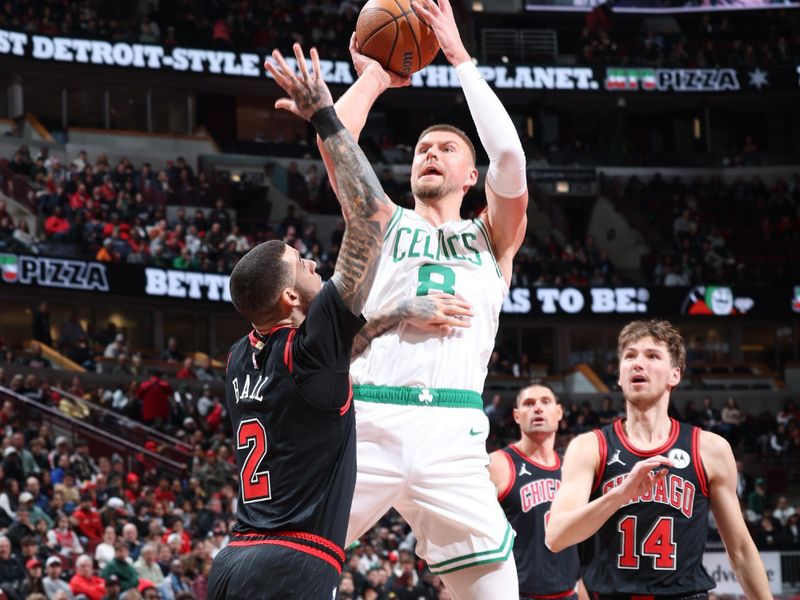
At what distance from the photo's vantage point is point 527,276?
32125 millimetres

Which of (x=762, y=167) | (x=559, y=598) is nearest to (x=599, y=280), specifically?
(x=762, y=167)

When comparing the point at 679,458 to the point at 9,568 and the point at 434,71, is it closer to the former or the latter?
the point at 9,568

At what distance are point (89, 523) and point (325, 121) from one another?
11442 mm

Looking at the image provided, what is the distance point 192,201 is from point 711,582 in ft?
84.0

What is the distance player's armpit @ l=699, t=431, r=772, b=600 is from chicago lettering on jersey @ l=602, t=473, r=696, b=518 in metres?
0.12

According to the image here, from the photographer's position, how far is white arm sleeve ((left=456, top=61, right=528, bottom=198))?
224 inches


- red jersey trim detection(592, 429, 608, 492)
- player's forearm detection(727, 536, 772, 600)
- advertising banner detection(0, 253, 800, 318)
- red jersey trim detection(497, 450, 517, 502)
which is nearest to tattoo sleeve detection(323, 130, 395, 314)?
red jersey trim detection(592, 429, 608, 492)

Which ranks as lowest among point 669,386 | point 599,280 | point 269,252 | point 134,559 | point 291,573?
point 134,559

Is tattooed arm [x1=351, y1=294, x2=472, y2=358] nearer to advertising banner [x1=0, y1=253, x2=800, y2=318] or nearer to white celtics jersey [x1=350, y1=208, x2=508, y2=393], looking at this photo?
white celtics jersey [x1=350, y1=208, x2=508, y2=393]

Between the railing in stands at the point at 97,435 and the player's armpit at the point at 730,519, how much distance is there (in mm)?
15302

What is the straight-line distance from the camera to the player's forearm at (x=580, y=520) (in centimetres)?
561

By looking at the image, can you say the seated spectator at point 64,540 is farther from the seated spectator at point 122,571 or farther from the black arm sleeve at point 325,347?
the black arm sleeve at point 325,347

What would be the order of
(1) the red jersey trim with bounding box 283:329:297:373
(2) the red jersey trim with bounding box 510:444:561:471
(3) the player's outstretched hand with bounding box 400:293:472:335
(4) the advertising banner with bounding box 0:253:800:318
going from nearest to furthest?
(1) the red jersey trim with bounding box 283:329:297:373 < (3) the player's outstretched hand with bounding box 400:293:472:335 < (2) the red jersey trim with bounding box 510:444:561:471 < (4) the advertising banner with bounding box 0:253:800:318

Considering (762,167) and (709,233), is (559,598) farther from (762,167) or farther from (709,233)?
(762,167)
